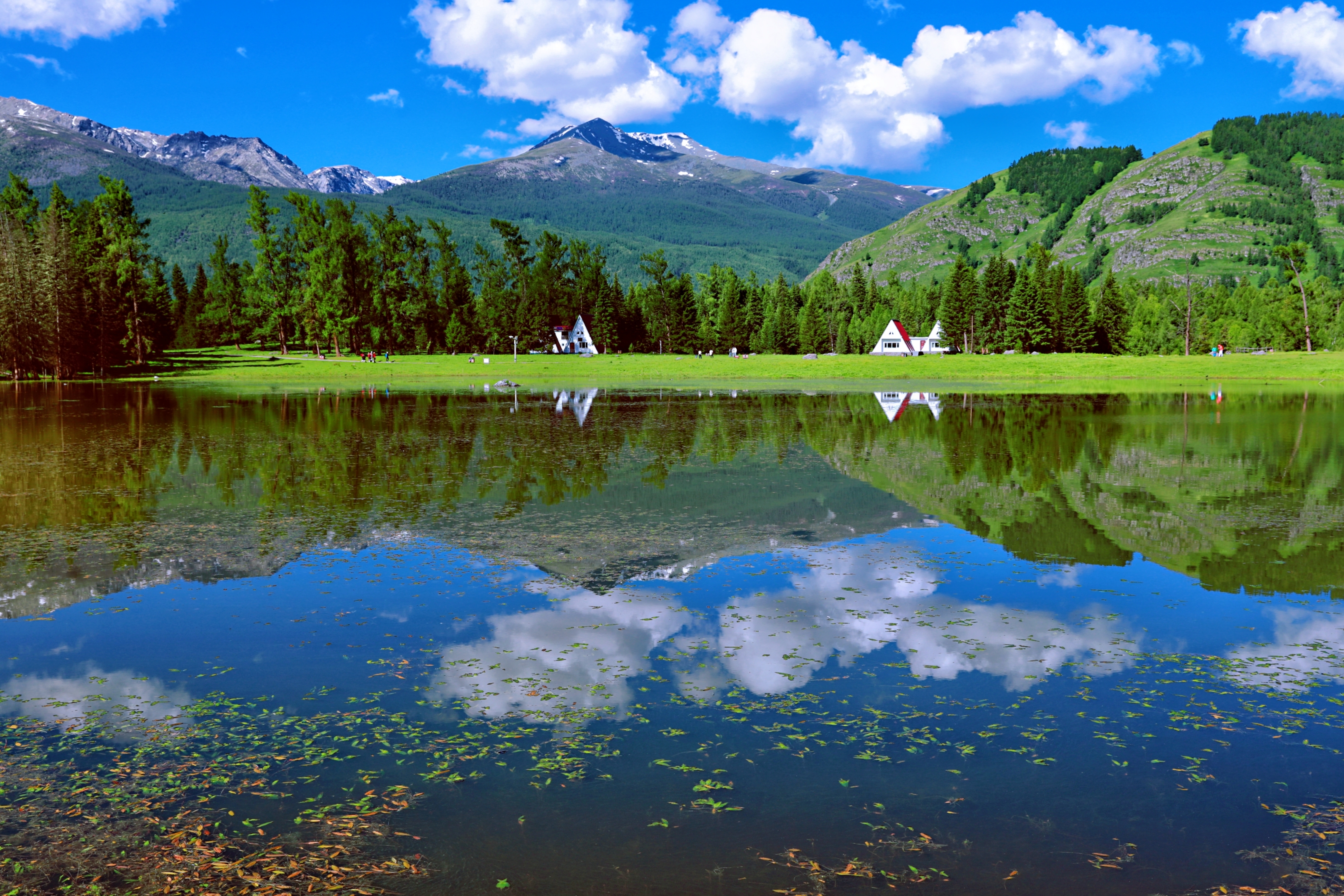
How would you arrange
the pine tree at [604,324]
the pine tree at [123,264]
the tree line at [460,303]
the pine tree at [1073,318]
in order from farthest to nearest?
the pine tree at [604,324] → the pine tree at [1073,318] → the pine tree at [123,264] → the tree line at [460,303]

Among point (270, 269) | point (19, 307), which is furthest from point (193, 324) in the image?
point (19, 307)

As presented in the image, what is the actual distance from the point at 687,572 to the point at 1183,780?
28.1ft

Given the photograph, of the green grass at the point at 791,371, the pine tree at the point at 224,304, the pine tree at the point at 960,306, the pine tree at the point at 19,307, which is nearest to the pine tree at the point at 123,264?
the green grass at the point at 791,371

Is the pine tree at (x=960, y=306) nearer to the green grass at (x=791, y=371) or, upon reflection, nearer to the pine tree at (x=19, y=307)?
the green grass at (x=791, y=371)

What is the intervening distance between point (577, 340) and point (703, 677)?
147137mm

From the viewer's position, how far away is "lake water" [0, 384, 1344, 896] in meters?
6.87

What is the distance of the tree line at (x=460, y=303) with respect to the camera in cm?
10012

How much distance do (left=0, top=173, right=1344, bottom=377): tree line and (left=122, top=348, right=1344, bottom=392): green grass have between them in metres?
8.63

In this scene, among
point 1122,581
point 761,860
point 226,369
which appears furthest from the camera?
point 226,369

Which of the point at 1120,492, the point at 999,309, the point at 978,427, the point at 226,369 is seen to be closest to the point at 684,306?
the point at 999,309

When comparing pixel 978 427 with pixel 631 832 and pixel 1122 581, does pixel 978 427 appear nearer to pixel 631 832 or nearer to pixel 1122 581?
pixel 1122 581

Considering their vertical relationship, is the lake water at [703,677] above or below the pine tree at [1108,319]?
below

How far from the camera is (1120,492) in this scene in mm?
22938

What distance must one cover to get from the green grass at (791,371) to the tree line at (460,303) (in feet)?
28.3
